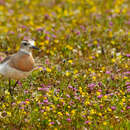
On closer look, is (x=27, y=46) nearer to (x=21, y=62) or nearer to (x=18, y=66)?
(x=21, y=62)

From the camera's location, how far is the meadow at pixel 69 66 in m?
8.12

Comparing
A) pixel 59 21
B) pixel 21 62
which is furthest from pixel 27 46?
pixel 59 21

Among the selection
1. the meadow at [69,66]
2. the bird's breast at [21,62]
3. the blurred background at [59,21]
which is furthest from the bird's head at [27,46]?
the blurred background at [59,21]

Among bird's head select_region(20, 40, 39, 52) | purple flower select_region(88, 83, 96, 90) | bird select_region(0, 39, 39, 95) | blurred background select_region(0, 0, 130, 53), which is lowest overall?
purple flower select_region(88, 83, 96, 90)

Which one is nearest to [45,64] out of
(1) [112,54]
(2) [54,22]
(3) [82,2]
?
(1) [112,54]

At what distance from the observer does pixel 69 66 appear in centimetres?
1107

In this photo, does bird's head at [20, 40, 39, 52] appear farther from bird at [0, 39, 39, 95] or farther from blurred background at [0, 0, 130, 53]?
blurred background at [0, 0, 130, 53]

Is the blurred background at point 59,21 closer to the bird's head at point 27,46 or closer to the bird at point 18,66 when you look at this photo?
the bird's head at point 27,46

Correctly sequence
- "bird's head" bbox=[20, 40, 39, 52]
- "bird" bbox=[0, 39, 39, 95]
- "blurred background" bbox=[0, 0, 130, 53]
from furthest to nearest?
1. "blurred background" bbox=[0, 0, 130, 53]
2. "bird's head" bbox=[20, 40, 39, 52]
3. "bird" bbox=[0, 39, 39, 95]

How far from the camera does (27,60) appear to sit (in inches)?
374

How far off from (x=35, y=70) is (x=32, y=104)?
2.15m

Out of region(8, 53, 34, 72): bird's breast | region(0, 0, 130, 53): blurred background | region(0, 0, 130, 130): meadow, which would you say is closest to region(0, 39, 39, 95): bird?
region(8, 53, 34, 72): bird's breast

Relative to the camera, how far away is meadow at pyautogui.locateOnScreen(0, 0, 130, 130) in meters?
8.12

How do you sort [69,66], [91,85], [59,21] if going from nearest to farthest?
1. [91,85]
2. [69,66]
3. [59,21]
